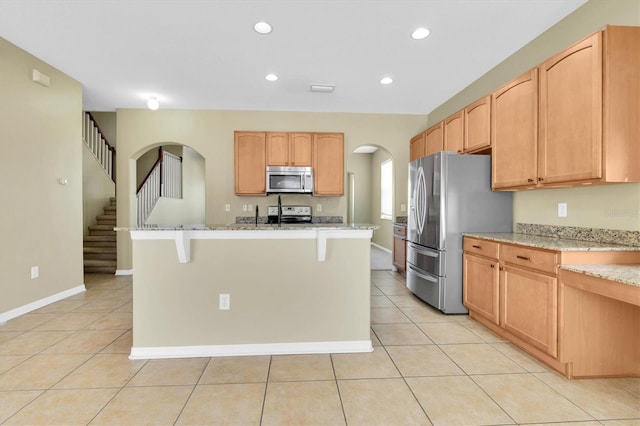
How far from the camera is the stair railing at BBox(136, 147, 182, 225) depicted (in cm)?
561

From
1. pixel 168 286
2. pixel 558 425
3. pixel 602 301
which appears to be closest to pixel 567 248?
pixel 602 301

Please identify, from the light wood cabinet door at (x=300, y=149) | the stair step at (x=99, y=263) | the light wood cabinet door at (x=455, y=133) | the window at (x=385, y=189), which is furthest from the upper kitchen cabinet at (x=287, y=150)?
the window at (x=385, y=189)

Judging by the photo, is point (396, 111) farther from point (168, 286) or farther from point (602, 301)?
point (168, 286)

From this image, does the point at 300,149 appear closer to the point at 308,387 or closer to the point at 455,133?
the point at 455,133

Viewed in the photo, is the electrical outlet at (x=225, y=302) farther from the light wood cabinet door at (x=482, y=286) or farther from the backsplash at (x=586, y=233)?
the backsplash at (x=586, y=233)

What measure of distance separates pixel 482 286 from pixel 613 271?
1.18 m

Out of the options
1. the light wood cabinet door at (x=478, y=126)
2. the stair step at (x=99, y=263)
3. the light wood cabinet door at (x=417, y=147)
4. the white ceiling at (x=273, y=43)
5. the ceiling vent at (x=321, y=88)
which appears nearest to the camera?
the white ceiling at (x=273, y=43)

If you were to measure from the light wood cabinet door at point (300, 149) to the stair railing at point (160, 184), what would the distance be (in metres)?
3.01

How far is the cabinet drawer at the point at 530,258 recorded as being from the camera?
2123 mm

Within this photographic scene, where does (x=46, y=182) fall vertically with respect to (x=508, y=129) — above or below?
below

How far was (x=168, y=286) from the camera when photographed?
2.32 metres

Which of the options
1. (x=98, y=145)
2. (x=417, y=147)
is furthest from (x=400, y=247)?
(x=98, y=145)

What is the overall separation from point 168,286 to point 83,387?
77 cm

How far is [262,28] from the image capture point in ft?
9.01
